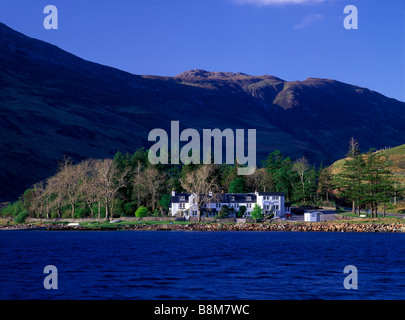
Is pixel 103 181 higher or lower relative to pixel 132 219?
higher

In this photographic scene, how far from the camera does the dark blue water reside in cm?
3481

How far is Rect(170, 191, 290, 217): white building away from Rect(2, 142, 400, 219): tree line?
10.3ft

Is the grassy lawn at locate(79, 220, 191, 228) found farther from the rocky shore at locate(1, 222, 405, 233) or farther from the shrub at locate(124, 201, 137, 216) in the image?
the shrub at locate(124, 201, 137, 216)

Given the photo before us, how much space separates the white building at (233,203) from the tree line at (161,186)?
3.15 m

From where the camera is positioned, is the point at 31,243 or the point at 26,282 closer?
the point at 26,282

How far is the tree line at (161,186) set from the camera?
11806 centimetres

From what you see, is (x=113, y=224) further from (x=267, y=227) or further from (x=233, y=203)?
(x=267, y=227)

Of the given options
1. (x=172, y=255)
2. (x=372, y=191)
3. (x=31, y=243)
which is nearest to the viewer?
(x=172, y=255)

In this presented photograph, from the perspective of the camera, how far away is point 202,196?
398ft

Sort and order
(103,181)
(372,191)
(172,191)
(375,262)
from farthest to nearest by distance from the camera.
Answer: (172,191) < (103,181) < (372,191) < (375,262)

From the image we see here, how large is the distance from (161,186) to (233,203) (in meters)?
21.1

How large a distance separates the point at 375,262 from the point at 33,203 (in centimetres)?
9774

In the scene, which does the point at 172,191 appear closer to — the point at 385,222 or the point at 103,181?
the point at 103,181
